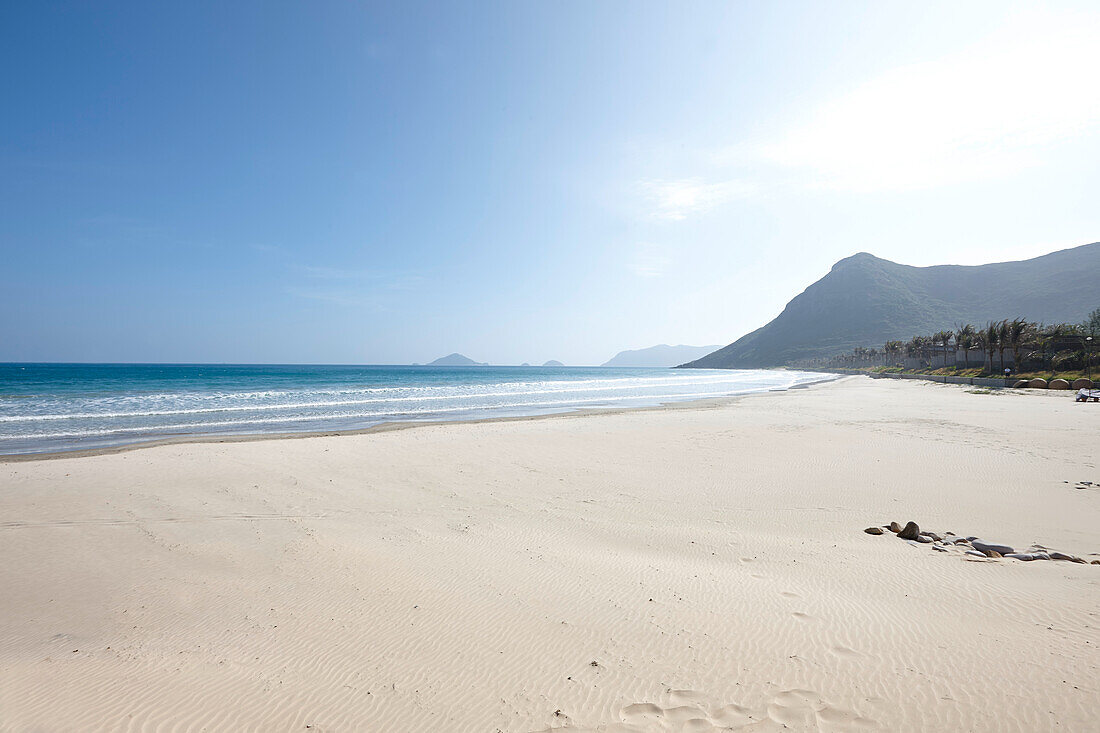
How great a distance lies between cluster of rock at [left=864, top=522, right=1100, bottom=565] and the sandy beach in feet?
0.82

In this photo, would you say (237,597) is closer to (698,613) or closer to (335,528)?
(335,528)

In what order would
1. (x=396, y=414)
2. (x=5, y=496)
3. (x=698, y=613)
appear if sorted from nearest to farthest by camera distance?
(x=698, y=613), (x=5, y=496), (x=396, y=414)

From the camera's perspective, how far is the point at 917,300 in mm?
151625

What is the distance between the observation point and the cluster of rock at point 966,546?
5.74m

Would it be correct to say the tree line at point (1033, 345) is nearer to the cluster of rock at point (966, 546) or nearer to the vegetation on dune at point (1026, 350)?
the vegetation on dune at point (1026, 350)

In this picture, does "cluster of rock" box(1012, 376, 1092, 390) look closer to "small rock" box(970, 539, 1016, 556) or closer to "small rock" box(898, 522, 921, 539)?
"small rock" box(970, 539, 1016, 556)

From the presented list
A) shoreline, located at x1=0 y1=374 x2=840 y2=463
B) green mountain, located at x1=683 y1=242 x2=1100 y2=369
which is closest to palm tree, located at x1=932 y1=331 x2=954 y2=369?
shoreline, located at x1=0 y1=374 x2=840 y2=463

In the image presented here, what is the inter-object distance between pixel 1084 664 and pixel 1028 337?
5625cm

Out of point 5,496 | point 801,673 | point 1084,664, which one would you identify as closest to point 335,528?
point 801,673

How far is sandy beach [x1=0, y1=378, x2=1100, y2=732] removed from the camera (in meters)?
3.20

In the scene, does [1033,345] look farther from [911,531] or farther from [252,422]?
[252,422]

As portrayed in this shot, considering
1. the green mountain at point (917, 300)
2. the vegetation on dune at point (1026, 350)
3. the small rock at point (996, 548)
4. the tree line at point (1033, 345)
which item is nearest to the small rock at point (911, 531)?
the small rock at point (996, 548)

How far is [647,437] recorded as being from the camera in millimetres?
15453

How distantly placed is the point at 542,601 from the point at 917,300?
192 metres
